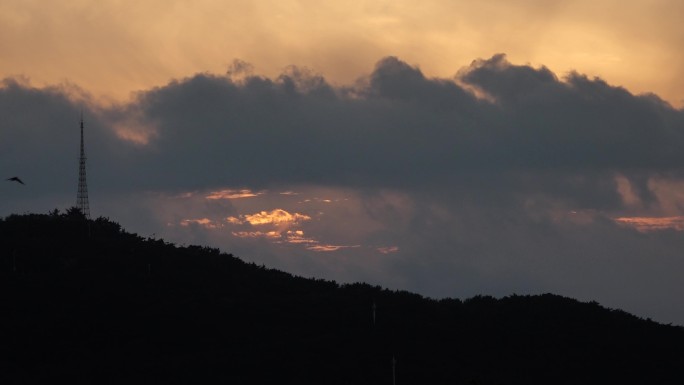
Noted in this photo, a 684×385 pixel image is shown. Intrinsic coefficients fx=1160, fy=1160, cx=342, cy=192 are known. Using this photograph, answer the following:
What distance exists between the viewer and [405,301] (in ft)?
278

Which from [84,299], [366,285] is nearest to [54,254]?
[84,299]

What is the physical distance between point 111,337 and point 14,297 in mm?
9628

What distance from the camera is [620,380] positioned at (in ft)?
228

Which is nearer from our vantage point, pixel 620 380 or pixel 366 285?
pixel 620 380

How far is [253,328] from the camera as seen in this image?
247 ft

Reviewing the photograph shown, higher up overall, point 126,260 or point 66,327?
point 126,260

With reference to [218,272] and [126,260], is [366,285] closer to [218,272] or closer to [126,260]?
[218,272]

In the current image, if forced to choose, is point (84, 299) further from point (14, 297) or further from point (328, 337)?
point (328, 337)

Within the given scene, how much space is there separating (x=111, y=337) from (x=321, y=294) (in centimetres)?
1877

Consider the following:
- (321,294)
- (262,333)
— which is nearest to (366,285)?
(321,294)

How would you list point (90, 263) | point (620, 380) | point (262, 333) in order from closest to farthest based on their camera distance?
point (620, 380) → point (262, 333) → point (90, 263)

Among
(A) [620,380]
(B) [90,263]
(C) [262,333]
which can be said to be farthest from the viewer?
(B) [90,263]

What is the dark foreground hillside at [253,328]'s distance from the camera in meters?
67.4

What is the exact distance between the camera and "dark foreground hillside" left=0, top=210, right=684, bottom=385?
67375 millimetres
